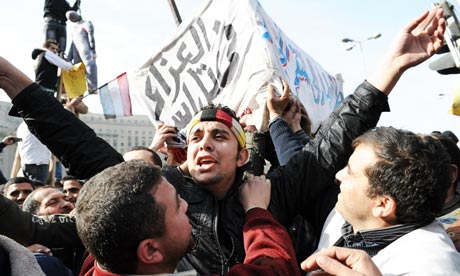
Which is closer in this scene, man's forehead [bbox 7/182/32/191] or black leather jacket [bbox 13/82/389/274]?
black leather jacket [bbox 13/82/389/274]

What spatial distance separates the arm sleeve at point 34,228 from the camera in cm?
213

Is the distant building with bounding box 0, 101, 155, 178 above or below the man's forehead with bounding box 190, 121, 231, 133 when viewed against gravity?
below

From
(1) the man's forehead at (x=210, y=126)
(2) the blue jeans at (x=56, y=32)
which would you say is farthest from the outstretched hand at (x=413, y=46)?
(2) the blue jeans at (x=56, y=32)

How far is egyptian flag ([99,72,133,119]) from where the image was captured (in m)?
5.13

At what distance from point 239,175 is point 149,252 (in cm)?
94

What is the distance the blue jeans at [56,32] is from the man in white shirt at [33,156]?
2696 mm

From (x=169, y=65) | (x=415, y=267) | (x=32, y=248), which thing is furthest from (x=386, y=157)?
(x=169, y=65)

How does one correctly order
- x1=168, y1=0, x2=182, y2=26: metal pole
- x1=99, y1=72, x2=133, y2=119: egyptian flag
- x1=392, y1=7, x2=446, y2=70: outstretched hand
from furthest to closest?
x1=168, y1=0, x2=182, y2=26: metal pole → x1=99, y1=72, x2=133, y2=119: egyptian flag → x1=392, y1=7, x2=446, y2=70: outstretched hand

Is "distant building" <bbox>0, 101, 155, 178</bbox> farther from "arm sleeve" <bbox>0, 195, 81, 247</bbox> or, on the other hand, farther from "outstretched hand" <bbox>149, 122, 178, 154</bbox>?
"arm sleeve" <bbox>0, 195, 81, 247</bbox>

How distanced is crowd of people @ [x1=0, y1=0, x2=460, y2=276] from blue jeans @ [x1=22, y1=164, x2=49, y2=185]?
4.18 meters

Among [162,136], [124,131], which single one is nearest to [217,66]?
[162,136]

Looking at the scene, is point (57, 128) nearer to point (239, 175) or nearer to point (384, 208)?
point (239, 175)

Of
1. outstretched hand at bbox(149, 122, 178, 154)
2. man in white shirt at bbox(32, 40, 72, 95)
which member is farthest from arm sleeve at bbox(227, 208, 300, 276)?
man in white shirt at bbox(32, 40, 72, 95)

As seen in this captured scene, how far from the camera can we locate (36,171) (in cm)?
703
